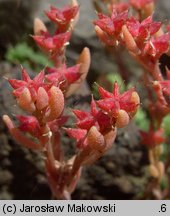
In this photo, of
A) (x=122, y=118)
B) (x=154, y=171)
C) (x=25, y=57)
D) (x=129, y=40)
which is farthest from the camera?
(x=25, y=57)

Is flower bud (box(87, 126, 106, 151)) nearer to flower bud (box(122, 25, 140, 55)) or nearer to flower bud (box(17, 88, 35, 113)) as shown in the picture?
flower bud (box(17, 88, 35, 113))

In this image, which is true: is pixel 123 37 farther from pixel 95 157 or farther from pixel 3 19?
pixel 3 19

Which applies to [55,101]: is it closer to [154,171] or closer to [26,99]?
[26,99]

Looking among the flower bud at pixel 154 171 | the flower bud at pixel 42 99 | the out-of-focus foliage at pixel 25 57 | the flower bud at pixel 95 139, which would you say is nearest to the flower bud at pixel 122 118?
the flower bud at pixel 95 139

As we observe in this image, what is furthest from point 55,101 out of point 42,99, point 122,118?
point 122,118

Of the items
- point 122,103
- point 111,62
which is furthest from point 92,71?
point 122,103

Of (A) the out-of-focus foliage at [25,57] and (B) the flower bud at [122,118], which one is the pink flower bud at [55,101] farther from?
(A) the out-of-focus foliage at [25,57]

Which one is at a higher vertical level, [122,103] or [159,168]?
[122,103]

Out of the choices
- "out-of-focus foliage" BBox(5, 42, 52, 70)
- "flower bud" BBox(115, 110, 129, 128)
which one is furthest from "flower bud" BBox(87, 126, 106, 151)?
"out-of-focus foliage" BBox(5, 42, 52, 70)
